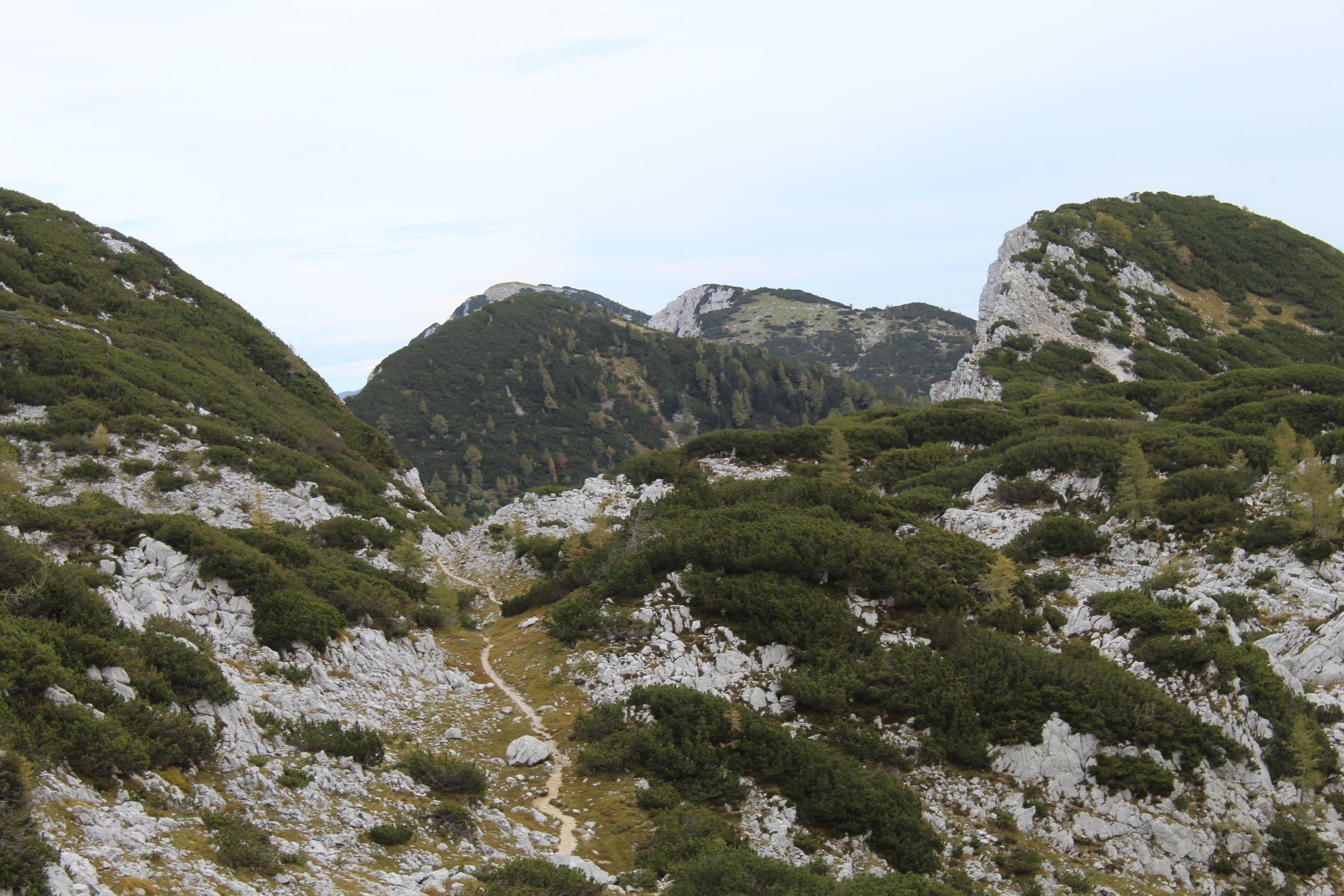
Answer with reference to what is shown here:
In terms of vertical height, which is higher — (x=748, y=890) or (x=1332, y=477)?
(x=1332, y=477)

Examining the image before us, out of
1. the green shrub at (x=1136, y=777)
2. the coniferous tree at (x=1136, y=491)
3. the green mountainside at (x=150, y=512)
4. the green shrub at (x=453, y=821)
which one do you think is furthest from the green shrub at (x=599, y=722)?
the coniferous tree at (x=1136, y=491)

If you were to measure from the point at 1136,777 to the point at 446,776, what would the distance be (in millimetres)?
13219

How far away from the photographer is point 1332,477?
21781 mm

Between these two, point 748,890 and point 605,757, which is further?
point 605,757

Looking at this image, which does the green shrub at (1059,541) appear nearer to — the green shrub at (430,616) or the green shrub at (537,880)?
the green shrub at (430,616)

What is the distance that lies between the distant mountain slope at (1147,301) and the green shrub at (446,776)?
54.1m

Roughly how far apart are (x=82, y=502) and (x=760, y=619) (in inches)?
830

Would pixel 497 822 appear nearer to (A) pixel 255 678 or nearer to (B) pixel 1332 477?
(A) pixel 255 678

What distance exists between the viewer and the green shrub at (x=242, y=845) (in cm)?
989

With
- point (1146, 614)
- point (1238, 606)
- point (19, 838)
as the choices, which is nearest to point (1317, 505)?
point (1238, 606)

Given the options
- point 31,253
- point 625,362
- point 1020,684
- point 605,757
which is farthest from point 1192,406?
point 625,362

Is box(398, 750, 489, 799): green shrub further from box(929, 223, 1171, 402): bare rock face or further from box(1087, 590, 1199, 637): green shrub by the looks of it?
box(929, 223, 1171, 402): bare rock face

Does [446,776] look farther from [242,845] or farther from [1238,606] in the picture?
[1238,606]

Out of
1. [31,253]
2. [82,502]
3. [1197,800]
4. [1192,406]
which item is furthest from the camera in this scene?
[31,253]
